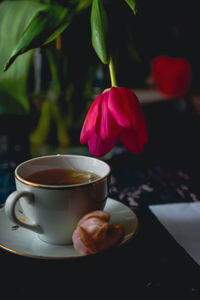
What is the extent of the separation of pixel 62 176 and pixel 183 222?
0.16 m

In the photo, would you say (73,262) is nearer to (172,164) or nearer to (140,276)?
(140,276)

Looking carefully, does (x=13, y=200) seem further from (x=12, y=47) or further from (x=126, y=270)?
(x=12, y=47)

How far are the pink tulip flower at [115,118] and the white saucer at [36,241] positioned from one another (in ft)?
0.30

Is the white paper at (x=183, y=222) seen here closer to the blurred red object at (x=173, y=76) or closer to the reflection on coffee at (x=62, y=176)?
the reflection on coffee at (x=62, y=176)

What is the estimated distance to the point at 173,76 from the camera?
1238 mm

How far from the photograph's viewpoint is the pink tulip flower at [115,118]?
0.36 metres

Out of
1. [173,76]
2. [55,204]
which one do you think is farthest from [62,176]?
[173,76]

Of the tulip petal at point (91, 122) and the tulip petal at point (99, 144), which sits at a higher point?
the tulip petal at point (91, 122)

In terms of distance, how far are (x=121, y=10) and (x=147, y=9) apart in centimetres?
10

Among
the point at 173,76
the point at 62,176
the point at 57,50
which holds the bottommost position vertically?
the point at 173,76

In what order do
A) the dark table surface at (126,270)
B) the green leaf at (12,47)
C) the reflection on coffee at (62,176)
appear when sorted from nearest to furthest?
the dark table surface at (126,270)
the reflection on coffee at (62,176)
the green leaf at (12,47)

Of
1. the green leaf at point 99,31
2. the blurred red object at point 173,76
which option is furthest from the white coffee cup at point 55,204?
the blurred red object at point 173,76

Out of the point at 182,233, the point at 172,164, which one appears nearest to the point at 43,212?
the point at 182,233

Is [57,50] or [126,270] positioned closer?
[126,270]
